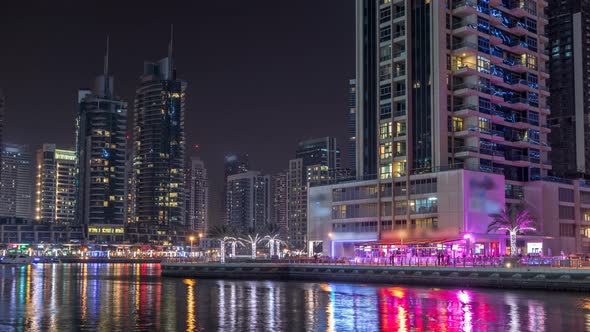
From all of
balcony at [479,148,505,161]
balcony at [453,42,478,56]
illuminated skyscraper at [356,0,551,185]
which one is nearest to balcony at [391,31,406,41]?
illuminated skyscraper at [356,0,551,185]

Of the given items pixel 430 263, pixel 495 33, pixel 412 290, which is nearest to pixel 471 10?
pixel 495 33

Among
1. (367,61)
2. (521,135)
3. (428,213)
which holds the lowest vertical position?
(428,213)

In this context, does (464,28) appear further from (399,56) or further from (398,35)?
(399,56)

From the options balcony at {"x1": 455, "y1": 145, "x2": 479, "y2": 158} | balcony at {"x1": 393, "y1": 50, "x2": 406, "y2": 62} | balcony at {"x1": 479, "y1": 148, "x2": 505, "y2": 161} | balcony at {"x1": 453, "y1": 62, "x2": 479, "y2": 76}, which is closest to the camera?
balcony at {"x1": 455, "y1": 145, "x2": 479, "y2": 158}

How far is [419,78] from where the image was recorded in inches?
5487

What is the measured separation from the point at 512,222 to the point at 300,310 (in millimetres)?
62183

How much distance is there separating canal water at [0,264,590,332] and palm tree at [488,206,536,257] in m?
29.9

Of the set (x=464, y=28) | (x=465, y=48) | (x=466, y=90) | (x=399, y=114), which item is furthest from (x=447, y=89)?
(x=464, y=28)

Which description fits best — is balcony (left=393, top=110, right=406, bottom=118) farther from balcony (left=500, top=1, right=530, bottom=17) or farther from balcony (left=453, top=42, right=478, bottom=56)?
balcony (left=500, top=1, right=530, bottom=17)

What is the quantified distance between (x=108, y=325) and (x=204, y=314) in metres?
10.6

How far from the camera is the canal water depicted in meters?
59.2

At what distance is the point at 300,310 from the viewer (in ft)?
236

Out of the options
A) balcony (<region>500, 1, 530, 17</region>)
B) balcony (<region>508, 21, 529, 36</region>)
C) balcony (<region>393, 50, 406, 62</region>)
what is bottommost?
→ balcony (<region>393, 50, 406, 62</region>)

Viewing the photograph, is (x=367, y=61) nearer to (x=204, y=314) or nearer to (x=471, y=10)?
(x=471, y=10)
